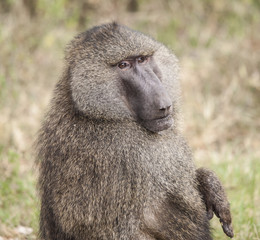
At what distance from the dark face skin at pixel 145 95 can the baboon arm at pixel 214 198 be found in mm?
607

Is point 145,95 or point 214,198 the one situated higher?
point 145,95

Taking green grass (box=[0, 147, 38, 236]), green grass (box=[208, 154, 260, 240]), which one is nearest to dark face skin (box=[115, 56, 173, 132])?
green grass (box=[208, 154, 260, 240])

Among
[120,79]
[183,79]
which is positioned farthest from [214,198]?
[183,79]

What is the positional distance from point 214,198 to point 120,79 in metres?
1.04

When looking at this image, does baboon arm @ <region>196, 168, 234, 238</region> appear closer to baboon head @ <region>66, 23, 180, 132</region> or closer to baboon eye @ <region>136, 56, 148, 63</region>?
baboon head @ <region>66, 23, 180, 132</region>

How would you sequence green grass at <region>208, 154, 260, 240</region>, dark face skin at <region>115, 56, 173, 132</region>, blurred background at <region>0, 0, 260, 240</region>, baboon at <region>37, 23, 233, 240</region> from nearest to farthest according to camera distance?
baboon at <region>37, 23, 233, 240</region>
dark face skin at <region>115, 56, 173, 132</region>
green grass at <region>208, 154, 260, 240</region>
blurred background at <region>0, 0, 260, 240</region>

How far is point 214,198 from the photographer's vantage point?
3.60m

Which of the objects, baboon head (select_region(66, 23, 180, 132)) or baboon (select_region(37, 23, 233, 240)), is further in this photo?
baboon head (select_region(66, 23, 180, 132))

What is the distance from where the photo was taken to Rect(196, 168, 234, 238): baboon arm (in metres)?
3.57

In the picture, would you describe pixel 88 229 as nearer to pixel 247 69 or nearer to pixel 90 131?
pixel 90 131

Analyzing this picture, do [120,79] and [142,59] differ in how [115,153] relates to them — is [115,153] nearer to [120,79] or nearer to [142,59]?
[120,79]

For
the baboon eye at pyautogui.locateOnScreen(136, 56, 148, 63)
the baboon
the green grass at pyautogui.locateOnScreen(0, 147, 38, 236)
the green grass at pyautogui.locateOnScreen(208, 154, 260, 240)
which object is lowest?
the green grass at pyautogui.locateOnScreen(208, 154, 260, 240)

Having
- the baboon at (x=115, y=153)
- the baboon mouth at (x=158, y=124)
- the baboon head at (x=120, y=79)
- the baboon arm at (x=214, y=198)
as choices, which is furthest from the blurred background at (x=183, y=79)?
the baboon head at (x=120, y=79)

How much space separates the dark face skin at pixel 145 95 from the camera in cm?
320
